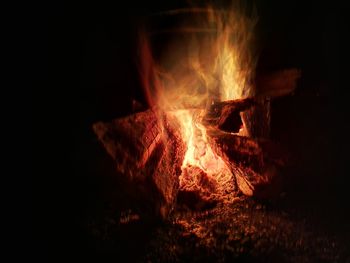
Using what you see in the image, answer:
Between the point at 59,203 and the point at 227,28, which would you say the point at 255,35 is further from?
the point at 59,203

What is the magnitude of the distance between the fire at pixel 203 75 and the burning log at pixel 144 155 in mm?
206

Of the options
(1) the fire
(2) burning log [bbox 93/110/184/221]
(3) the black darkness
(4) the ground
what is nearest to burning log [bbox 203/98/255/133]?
(1) the fire

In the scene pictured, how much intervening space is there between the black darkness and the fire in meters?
0.15

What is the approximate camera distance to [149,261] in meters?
1.91

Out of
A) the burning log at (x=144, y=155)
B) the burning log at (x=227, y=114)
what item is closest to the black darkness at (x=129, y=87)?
the burning log at (x=144, y=155)

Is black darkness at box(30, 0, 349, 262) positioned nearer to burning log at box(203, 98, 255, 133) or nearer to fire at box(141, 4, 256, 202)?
fire at box(141, 4, 256, 202)

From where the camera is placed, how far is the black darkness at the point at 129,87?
7.36 feet

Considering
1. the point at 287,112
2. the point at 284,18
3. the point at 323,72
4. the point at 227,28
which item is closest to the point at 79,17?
the point at 227,28

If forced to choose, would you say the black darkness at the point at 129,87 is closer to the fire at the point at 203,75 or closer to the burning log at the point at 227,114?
the fire at the point at 203,75

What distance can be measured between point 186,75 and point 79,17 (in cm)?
93

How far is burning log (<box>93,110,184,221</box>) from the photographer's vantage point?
7.11 ft

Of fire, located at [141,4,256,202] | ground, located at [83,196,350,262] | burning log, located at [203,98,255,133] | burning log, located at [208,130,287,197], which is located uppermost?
fire, located at [141,4,256,202]

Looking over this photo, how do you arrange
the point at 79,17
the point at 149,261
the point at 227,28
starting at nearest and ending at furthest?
the point at 149,261 → the point at 79,17 → the point at 227,28

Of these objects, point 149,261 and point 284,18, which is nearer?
point 149,261
